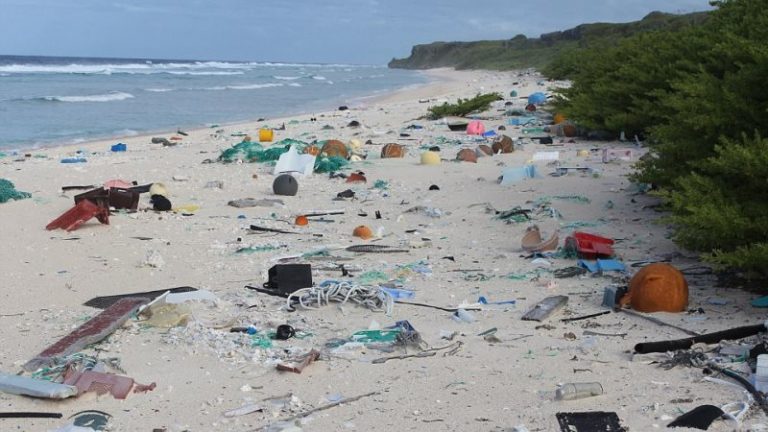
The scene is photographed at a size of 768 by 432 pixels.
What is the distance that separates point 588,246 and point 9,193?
621 cm

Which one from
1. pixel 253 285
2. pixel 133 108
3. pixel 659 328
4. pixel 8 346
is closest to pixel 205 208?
pixel 253 285

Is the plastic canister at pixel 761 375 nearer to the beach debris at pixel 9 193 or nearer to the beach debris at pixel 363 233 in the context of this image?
the beach debris at pixel 363 233

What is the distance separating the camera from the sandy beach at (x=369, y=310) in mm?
3477

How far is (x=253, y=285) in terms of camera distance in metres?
5.51

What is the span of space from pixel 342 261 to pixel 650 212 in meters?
3.00

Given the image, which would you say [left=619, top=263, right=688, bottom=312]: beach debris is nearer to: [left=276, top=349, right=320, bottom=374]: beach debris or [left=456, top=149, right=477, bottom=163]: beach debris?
[left=276, top=349, right=320, bottom=374]: beach debris

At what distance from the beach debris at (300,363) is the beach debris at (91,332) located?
1.06 metres

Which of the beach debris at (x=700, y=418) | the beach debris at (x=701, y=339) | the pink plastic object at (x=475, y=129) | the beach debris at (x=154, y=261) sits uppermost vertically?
the pink plastic object at (x=475, y=129)

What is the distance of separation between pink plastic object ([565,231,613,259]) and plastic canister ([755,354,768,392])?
2.36m

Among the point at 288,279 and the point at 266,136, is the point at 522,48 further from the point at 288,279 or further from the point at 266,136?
the point at 288,279

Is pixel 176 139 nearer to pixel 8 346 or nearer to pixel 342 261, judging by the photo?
pixel 342 261

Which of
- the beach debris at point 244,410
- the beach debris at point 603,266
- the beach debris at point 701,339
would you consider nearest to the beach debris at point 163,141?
the beach debris at point 603,266

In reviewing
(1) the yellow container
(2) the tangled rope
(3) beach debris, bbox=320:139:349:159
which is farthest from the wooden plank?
(1) the yellow container

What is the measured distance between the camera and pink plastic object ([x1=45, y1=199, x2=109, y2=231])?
7363mm
